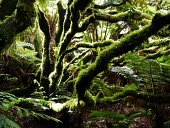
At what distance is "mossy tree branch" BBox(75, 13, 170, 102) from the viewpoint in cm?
236

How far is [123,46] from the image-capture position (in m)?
2.52

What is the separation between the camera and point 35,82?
13.2 ft

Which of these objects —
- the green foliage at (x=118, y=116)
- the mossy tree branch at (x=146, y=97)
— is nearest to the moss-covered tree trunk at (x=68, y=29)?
the green foliage at (x=118, y=116)

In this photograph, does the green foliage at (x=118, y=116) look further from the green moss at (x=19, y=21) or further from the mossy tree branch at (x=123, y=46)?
the green moss at (x=19, y=21)

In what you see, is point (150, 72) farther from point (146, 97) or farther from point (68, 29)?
point (68, 29)

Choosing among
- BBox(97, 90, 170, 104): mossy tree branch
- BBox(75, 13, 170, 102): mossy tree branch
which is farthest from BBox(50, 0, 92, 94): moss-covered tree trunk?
BBox(97, 90, 170, 104): mossy tree branch

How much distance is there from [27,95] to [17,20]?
1.70 m

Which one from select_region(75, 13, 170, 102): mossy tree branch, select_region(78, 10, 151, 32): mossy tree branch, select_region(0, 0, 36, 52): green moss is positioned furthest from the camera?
select_region(78, 10, 151, 32): mossy tree branch

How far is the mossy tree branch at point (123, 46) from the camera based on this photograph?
7.73 ft

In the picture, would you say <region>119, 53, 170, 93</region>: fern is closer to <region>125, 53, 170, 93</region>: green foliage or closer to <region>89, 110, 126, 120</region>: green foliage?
<region>125, 53, 170, 93</region>: green foliage

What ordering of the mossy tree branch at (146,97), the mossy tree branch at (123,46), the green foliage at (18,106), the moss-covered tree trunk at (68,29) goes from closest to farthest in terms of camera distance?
the green foliage at (18,106)
the mossy tree branch at (123,46)
the moss-covered tree trunk at (68,29)
the mossy tree branch at (146,97)

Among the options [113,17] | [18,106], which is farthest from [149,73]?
[18,106]

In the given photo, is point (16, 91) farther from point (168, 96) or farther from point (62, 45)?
point (168, 96)

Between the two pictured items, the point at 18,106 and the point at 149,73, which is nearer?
the point at 18,106
